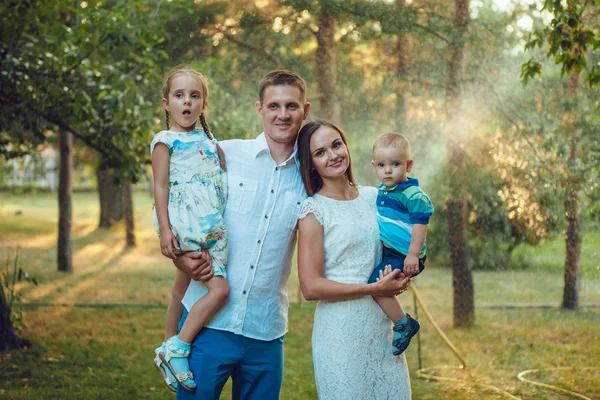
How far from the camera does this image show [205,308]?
6.73ft

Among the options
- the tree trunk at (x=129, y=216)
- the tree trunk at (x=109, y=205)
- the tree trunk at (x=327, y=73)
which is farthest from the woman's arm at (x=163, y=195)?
the tree trunk at (x=109, y=205)

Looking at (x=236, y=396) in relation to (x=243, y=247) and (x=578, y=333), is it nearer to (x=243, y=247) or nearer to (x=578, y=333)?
(x=243, y=247)

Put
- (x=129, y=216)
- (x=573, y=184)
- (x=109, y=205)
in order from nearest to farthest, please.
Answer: (x=573, y=184) → (x=129, y=216) → (x=109, y=205)

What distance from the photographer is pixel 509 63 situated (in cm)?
600

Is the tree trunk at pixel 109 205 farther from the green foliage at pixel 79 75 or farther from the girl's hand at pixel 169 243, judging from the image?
the girl's hand at pixel 169 243

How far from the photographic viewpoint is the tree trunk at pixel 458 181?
6.01m

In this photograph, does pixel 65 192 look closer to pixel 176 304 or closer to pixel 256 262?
pixel 176 304

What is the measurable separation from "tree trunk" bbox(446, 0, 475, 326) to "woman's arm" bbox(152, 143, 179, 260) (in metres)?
4.34

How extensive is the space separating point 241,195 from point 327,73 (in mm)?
4503

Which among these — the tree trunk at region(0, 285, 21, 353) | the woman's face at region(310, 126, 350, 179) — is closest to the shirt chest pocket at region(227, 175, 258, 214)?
the woman's face at region(310, 126, 350, 179)

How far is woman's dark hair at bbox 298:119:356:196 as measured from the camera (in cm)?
211

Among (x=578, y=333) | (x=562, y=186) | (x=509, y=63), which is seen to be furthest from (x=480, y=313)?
(x=509, y=63)

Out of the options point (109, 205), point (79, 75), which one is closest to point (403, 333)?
point (79, 75)

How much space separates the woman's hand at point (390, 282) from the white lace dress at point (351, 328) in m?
0.07
